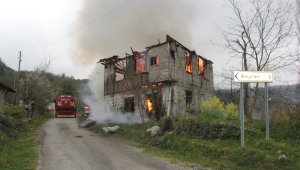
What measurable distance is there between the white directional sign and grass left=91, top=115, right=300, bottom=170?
7.96 ft

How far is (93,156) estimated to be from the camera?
16.0m

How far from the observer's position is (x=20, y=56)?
60281mm

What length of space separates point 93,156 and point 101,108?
20.4 meters

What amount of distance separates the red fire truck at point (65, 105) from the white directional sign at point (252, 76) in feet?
108

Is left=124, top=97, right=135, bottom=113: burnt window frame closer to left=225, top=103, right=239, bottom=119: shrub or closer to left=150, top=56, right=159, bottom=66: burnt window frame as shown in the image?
left=150, top=56, right=159, bottom=66: burnt window frame

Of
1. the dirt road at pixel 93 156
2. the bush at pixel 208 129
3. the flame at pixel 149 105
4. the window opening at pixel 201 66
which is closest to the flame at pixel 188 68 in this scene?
the window opening at pixel 201 66

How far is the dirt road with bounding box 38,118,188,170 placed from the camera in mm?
13688

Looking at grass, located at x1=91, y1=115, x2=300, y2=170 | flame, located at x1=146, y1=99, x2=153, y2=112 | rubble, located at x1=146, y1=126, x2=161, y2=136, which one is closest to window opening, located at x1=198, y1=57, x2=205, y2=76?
flame, located at x1=146, y1=99, x2=153, y2=112

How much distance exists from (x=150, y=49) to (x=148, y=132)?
465 inches

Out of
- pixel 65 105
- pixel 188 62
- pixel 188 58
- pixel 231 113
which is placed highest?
pixel 188 58

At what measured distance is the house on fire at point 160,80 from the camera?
29344mm

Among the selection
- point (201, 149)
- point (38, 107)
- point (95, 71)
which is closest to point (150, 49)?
point (95, 71)

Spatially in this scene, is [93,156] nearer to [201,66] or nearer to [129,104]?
[129,104]

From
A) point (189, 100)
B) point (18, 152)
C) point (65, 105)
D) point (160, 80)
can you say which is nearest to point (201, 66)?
point (189, 100)
